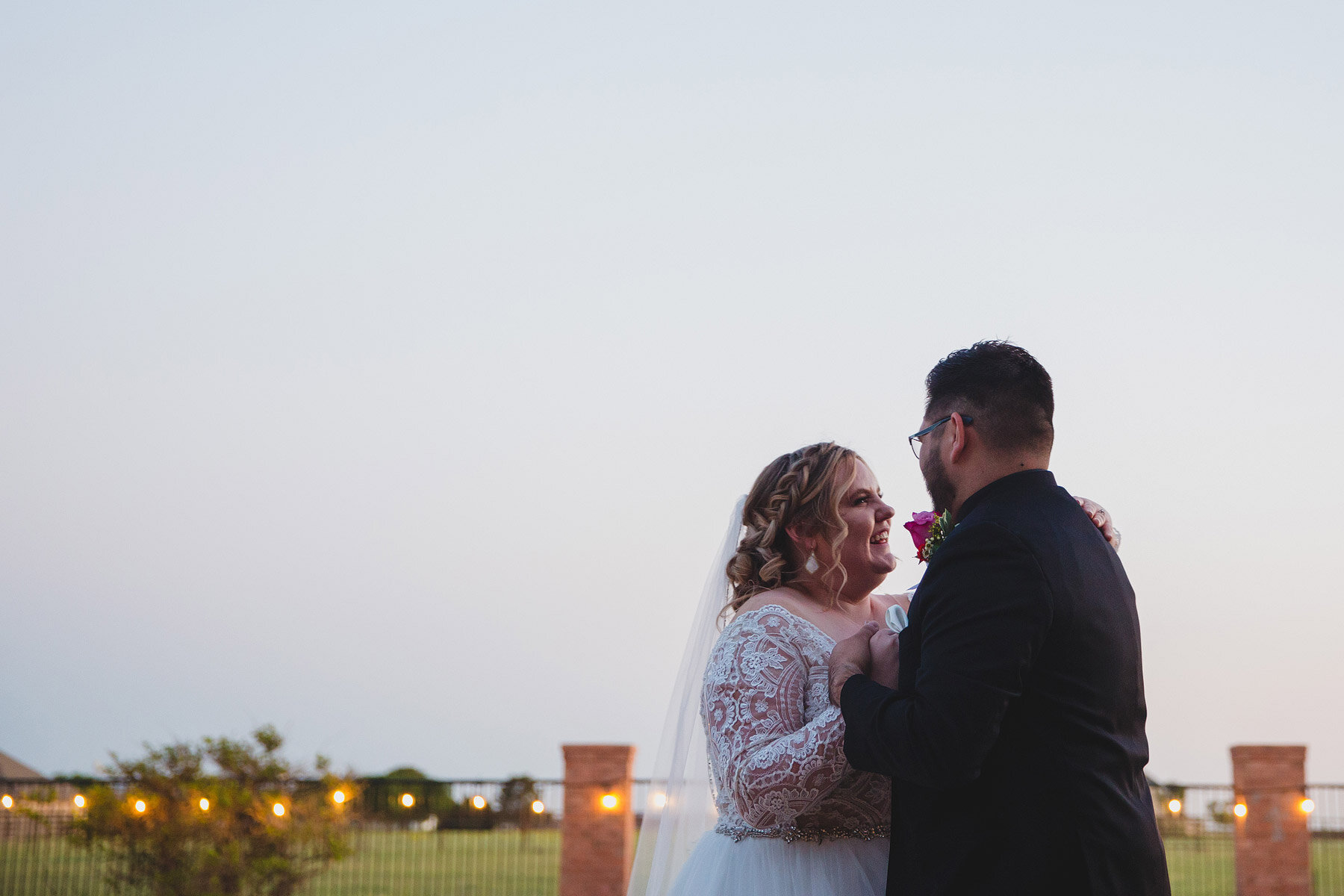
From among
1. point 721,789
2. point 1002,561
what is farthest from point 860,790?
point 1002,561

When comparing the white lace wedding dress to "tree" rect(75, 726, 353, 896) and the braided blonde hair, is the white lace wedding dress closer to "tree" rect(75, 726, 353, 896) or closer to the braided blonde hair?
the braided blonde hair

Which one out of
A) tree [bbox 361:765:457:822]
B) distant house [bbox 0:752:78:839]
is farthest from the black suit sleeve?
distant house [bbox 0:752:78:839]

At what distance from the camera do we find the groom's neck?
289 cm

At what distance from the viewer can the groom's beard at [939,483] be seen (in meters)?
2.96

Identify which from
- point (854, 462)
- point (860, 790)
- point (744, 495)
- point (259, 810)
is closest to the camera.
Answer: point (860, 790)

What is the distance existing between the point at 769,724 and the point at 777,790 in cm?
18

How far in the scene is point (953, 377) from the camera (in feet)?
9.66

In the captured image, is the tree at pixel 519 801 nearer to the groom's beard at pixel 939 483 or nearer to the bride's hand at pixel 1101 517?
the bride's hand at pixel 1101 517

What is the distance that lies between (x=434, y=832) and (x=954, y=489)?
13583 millimetres

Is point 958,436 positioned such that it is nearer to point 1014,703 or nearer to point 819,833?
point 1014,703

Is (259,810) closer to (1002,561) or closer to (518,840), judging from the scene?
(518,840)

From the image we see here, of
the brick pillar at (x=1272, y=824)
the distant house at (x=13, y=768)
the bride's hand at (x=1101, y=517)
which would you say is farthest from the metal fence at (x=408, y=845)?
the distant house at (x=13, y=768)

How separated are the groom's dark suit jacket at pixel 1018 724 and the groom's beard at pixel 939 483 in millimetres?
145

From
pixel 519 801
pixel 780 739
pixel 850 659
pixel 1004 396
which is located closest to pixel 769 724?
pixel 780 739
